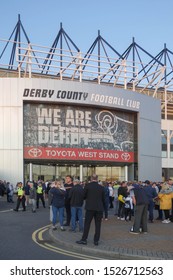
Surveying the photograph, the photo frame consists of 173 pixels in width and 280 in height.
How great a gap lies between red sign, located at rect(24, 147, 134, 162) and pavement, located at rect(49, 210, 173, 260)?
27.0 m

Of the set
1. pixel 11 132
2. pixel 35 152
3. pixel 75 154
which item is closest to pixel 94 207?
pixel 11 132

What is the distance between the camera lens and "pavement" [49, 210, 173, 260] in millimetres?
10211

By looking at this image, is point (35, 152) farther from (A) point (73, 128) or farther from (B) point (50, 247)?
(B) point (50, 247)

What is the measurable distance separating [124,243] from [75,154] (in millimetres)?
31686

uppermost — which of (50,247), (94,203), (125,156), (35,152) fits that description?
(35,152)

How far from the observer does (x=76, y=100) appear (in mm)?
43250

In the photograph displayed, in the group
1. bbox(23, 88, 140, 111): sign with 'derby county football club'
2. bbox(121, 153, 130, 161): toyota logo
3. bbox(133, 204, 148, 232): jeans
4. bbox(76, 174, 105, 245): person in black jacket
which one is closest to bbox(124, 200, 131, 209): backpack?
bbox(133, 204, 148, 232): jeans

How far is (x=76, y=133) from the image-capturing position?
43.8m

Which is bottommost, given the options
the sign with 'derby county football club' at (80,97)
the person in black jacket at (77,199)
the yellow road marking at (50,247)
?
the yellow road marking at (50,247)

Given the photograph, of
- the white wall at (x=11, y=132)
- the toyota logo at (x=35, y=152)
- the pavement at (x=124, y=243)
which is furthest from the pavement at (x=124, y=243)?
the toyota logo at (x=35, y=152)

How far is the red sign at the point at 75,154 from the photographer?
41.8 meters

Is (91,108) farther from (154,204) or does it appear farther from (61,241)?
(61,241)

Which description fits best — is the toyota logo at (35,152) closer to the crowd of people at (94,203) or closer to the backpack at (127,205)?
the crowd of people at (94,203)
